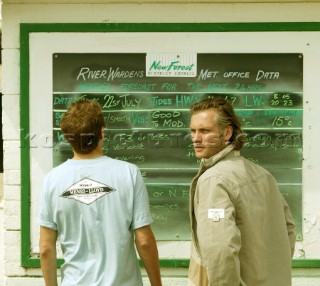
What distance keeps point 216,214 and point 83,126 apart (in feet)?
2.70

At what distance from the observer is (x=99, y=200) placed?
300cm

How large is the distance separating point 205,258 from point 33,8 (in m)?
3.03

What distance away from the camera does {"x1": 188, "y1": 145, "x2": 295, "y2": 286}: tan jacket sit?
264 cm

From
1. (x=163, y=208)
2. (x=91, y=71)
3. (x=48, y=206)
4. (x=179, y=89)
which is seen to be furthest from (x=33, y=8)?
(x=48, y=206)

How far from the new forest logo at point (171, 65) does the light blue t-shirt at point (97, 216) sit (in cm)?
199

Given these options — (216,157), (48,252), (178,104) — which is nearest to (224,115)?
(216,157)

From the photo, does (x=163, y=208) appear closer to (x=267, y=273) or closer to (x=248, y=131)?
(x=248, y=131)

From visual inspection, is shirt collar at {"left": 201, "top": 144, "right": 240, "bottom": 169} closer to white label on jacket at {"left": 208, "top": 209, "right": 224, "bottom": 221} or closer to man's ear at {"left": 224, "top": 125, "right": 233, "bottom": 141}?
man's ear at {"left": 224, "top": 125, "right": 233, "bottom": 141}

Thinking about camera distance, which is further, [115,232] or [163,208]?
[163,208]

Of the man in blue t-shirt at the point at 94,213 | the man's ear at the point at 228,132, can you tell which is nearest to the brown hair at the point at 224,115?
the man's ear at the point at 228,132

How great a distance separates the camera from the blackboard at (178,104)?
16.2 ft

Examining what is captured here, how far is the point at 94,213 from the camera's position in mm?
2996

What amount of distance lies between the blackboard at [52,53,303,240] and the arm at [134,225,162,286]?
6.23 ft

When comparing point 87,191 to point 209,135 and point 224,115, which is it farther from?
point 224,115
